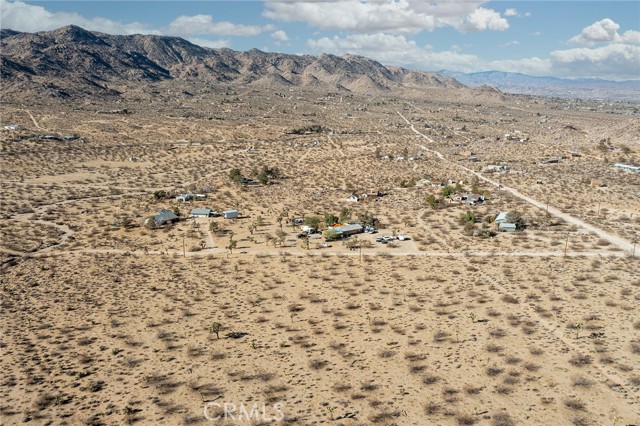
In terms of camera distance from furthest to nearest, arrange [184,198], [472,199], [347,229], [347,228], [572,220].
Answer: [184,198] → [472,199] → [572,220] → [347,228] → [347,229]

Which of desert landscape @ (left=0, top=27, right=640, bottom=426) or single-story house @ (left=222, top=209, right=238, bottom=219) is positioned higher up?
single-story house @ (left=222, top=209, right=238, bottom=219)

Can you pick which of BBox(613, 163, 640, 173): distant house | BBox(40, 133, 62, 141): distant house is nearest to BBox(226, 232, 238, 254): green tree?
BBox(613, 163, 640, 173): distant house

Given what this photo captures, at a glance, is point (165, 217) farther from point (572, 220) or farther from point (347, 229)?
point (572, 220)

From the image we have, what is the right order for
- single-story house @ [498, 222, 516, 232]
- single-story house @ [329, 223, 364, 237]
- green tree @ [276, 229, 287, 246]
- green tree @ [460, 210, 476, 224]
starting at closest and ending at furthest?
green tree @ [276, 229, 287, 246], single-story house @ [329, 223, 364, 237], single-story house @ [498, 222, 516, 232], green tree @ [460, 210, 476, 224]

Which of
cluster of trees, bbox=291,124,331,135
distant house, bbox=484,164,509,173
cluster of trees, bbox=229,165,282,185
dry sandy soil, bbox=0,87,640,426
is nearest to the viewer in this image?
dry sandy soil, bbox=0,87,640,426

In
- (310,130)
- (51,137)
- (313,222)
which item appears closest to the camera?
(313,222)

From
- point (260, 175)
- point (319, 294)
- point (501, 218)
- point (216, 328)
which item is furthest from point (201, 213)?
point (501, 218)

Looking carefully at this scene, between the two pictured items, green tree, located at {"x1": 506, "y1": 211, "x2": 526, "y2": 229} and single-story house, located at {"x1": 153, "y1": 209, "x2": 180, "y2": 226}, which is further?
single-story house, located at {"x1": 153, "y1": 209, "x2": 180, "y2": 226}

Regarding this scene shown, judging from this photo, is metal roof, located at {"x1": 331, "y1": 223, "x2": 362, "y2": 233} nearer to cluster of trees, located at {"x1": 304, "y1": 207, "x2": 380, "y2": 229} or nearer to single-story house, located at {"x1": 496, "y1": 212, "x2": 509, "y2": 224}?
cluster of trees, located at {"x1": 304, "y1": 207, "x2": 380, "y2": 229}

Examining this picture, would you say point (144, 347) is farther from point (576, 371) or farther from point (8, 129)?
point (8, 129)
